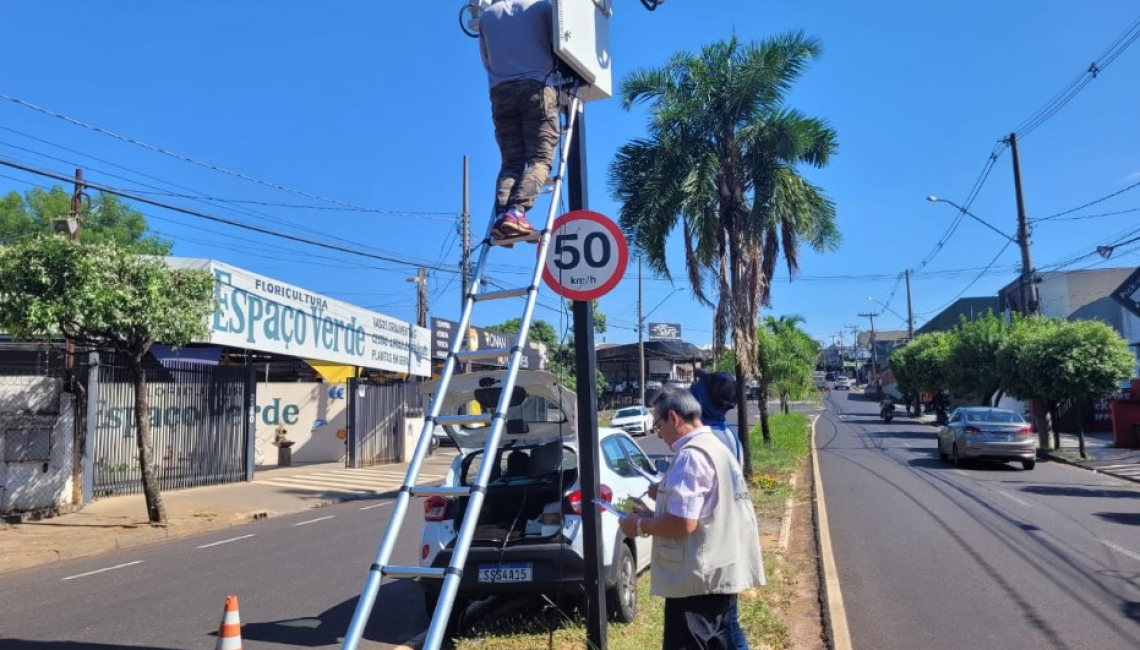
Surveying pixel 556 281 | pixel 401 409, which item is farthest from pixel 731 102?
pixel 401 409

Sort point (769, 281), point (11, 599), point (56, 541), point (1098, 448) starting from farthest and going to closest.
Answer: point (1098, 448), point (769, 281), point (56, 541), point (11, 599)

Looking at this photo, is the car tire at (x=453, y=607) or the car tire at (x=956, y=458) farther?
the car tire at (x=956, y=458)

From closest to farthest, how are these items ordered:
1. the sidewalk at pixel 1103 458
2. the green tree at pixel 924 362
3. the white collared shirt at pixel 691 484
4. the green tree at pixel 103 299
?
the white collared shirt at pixel 691 484 < the green tree at pixel 103 299 < the sidewalk at pixel 1103 458 < the green tree at pixel 924 362

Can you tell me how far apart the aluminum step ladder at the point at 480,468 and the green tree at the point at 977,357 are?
32.2 meters

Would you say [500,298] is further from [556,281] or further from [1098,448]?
[1098,448]

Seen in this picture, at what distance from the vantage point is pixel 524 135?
203 inches

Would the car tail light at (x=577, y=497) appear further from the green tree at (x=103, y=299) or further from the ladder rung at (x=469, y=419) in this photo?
the green tree at (x=103, y=299)

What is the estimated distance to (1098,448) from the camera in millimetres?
25469

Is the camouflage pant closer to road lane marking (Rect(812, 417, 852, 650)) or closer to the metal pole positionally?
the metal pole

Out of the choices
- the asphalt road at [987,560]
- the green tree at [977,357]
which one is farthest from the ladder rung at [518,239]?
the green tree at [977,357]

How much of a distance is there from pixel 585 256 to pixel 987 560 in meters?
6.75

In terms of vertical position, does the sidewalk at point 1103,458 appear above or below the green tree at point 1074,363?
below

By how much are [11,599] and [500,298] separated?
23.4 feet

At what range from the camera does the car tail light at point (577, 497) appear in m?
6.38
